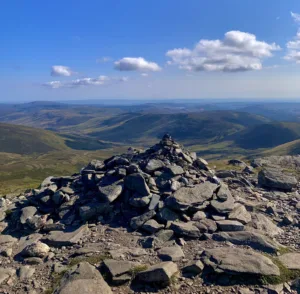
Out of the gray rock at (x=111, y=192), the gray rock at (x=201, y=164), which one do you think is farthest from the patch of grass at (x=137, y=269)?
the gray rock at (x=201, y=164)

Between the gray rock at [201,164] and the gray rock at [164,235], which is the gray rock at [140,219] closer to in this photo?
the gray rock at [164,235]

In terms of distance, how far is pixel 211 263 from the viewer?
17.3 metres

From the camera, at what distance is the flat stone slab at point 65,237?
69.1 ft

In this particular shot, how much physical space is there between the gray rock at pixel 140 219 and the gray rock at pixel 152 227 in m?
0.47

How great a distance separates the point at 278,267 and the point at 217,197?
8790 millimetres

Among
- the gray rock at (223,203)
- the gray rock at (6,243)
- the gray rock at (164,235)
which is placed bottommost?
the gray rock at (6,243)

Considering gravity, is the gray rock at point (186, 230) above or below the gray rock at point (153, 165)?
below

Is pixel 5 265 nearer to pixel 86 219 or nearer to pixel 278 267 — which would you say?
pixel 86 219

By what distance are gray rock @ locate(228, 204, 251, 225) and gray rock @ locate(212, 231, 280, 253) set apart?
213 cm

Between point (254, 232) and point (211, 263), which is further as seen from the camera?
point (254, 232)

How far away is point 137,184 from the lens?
25.6m

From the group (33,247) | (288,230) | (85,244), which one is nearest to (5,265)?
(33,247)

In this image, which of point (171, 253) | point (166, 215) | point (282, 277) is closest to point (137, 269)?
point (171, 253)

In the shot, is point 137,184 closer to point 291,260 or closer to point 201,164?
point 201,164
